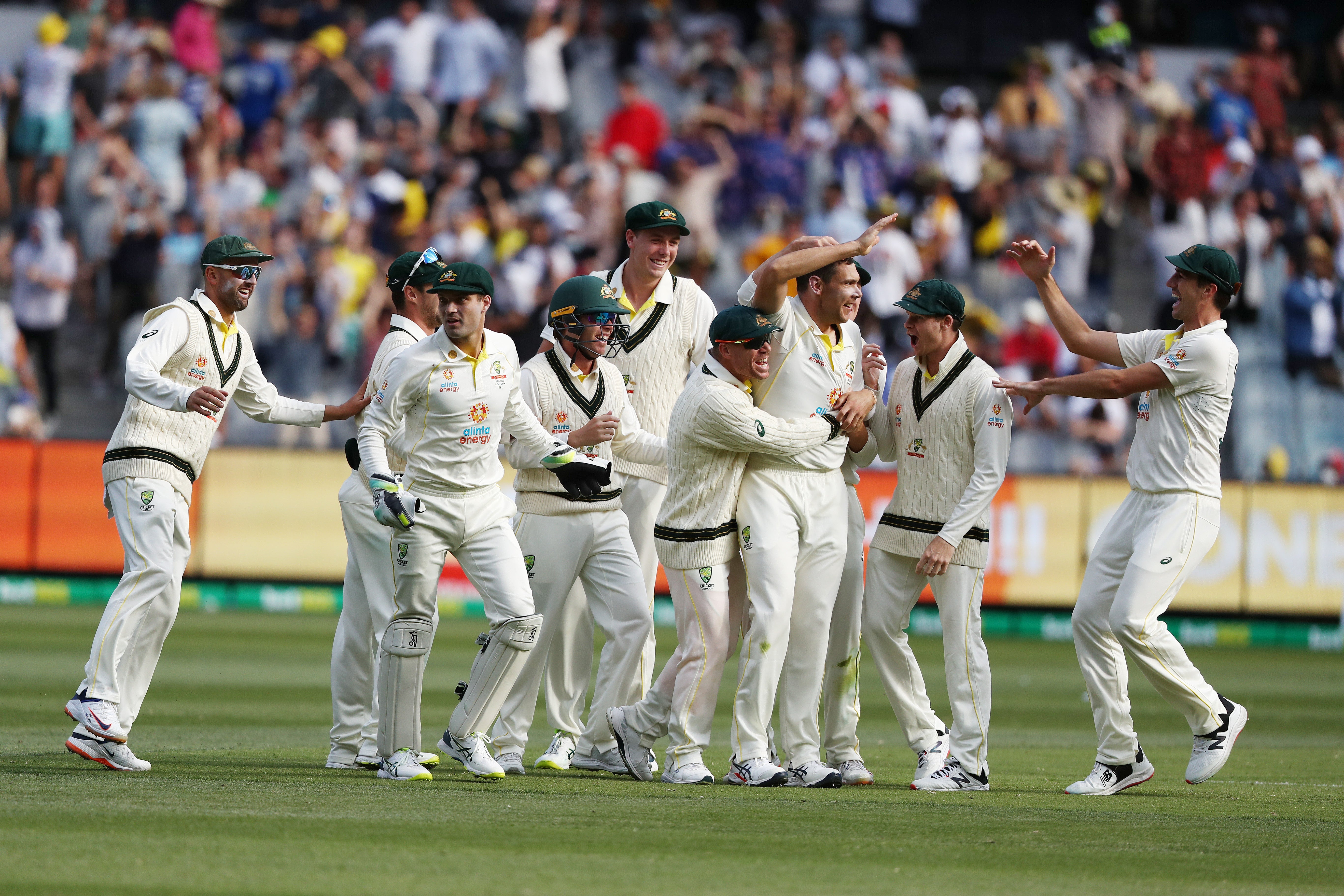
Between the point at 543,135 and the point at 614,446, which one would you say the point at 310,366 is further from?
the point at 614,446

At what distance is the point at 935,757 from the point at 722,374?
7.21 ft

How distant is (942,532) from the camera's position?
8227 mm

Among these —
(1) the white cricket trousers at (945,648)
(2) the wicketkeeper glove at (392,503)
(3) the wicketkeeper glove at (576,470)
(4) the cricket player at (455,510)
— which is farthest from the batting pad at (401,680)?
(1) the white cricket trousers at (945,648)

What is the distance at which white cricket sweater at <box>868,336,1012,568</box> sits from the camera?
8.34 meters

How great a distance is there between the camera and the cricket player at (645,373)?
355 inches

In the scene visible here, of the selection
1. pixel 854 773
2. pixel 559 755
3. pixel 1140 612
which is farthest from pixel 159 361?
pixel 1140 612

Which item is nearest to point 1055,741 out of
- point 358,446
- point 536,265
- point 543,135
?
point 358,446

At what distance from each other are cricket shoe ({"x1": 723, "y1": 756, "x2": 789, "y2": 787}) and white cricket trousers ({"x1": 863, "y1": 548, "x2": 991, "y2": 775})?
0.73 metres

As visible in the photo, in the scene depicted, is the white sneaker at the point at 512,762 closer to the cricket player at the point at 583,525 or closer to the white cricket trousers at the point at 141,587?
the cricket player at the point at 583,525

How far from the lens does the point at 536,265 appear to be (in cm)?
2086

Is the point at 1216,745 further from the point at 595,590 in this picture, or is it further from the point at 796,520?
the point at 595,590

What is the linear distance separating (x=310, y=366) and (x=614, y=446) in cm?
1195

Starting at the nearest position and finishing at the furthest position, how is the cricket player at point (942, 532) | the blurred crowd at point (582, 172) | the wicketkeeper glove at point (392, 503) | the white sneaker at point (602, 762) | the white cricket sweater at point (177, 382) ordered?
the wicketkeeper glove at point (392, 503), the cricket player at point (942, 532), the white cricket sweater at point (177, 382), the white sneaker at point (602, 762), the blurred crowd at point (582, 172)

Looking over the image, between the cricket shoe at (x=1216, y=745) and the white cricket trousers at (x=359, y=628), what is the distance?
154 inches
